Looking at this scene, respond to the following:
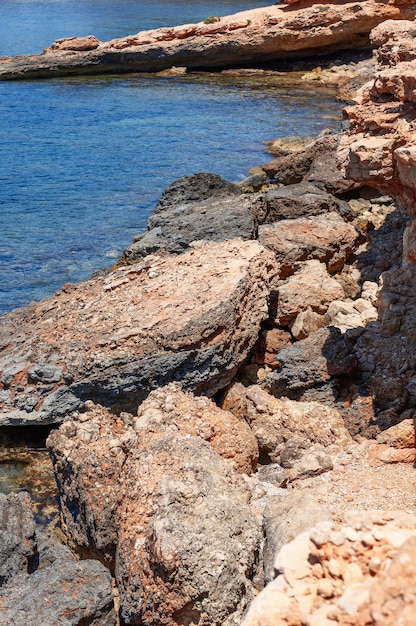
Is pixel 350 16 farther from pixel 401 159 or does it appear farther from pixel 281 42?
pixel 401 159

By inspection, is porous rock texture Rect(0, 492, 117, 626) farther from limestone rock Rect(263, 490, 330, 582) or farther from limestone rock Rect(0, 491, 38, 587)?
limestone rock Rect(263, 490, 330, 582)

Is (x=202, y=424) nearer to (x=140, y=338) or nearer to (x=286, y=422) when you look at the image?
(x=286, y=422)

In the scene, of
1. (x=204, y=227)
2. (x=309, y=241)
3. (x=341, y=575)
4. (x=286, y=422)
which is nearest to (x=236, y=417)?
(x=286, y=422)

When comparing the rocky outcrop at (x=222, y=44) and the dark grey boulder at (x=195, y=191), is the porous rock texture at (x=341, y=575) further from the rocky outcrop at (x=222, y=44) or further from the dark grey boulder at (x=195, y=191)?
the rocky outcrop at (x=222, y=44)

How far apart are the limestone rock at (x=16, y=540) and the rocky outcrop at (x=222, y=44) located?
33671mm

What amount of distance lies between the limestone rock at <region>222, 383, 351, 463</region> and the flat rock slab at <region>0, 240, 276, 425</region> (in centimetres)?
81

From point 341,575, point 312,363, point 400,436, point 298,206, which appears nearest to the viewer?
point 341,575

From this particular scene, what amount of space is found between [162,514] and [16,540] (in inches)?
64.4

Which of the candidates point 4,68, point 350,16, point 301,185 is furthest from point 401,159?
point 4,68

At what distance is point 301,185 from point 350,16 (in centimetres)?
2325

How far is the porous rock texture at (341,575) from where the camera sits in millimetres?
3396

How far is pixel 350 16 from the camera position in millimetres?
36781

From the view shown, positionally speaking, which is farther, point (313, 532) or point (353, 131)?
point (353, 131)

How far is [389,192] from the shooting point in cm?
984
